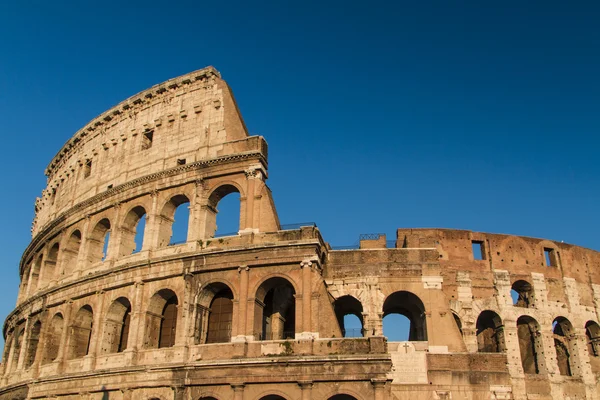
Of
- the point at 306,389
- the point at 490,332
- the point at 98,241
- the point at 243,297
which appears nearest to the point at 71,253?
the point at 98,241

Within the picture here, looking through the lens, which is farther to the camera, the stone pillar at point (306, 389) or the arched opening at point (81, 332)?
the arched opening at point (81, 332)

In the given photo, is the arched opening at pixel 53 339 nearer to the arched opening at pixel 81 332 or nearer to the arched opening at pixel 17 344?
the arched opening at pixel 81 332

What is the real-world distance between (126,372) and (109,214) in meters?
7.73

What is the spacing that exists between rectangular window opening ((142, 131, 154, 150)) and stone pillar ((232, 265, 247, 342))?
884cm

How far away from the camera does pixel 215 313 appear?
2089 centimetres

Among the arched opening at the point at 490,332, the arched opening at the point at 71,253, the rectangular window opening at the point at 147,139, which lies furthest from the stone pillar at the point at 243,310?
the arched opening at the point at 490,332

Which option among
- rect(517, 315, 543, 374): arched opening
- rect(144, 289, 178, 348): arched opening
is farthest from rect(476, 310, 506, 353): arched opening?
rect(144, 289, 178, 348): arched opening

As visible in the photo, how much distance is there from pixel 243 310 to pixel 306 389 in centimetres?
348

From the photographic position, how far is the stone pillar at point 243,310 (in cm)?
1891

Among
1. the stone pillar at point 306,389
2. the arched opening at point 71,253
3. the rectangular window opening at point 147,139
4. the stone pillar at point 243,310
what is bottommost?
the stone pillar at point 306,389

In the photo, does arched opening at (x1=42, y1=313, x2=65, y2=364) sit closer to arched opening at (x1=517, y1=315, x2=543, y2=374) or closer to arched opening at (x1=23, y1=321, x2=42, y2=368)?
arched opening at (x1=23, y1=321, x2=42, y2=368)

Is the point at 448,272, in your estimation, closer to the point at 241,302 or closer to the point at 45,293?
the point at 241,302

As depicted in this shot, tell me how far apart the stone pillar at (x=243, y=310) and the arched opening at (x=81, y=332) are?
771 centimetres

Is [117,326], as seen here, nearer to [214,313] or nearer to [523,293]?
[214,313]
